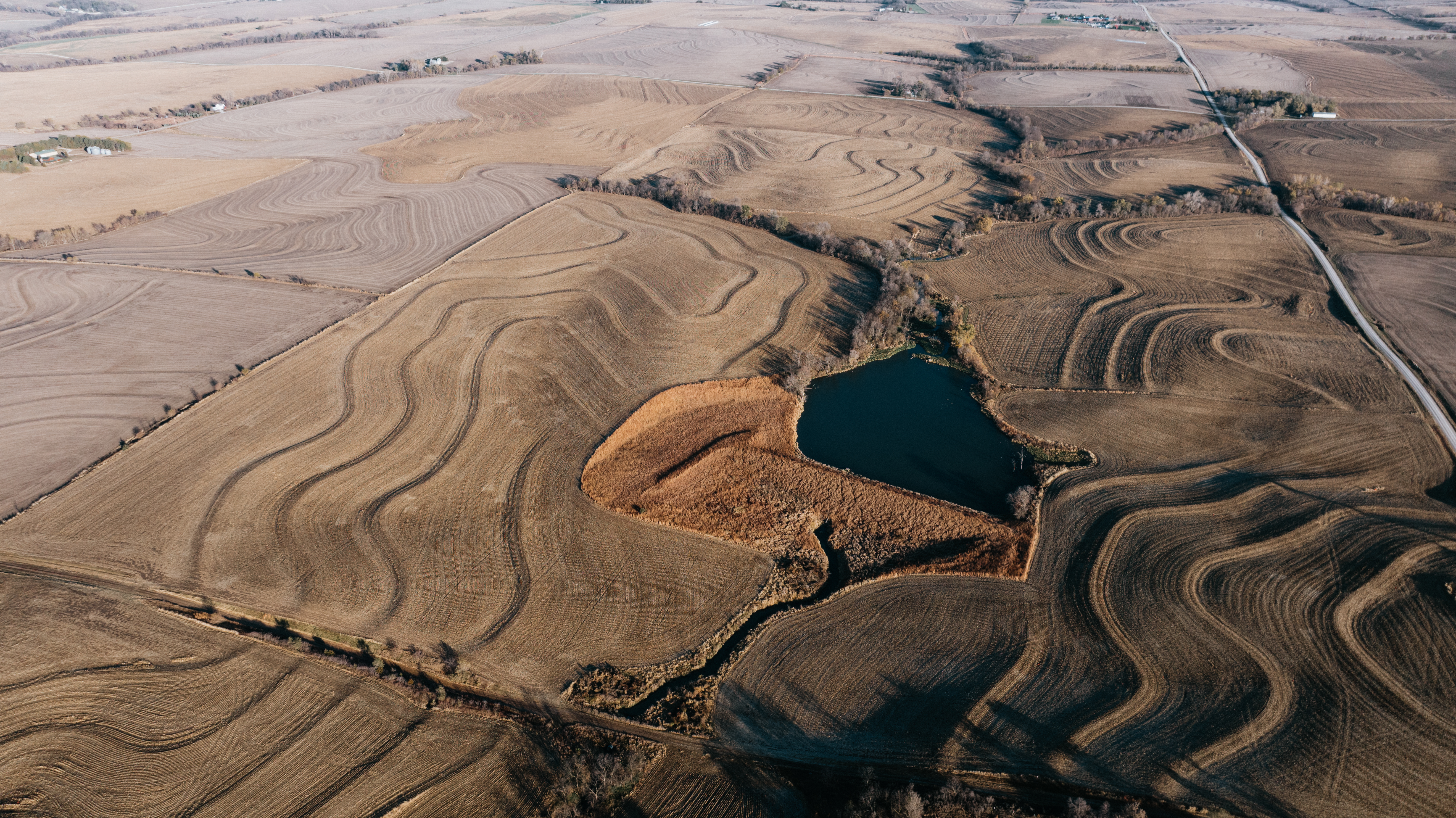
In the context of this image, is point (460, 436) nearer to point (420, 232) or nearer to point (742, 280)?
point (742, 280)

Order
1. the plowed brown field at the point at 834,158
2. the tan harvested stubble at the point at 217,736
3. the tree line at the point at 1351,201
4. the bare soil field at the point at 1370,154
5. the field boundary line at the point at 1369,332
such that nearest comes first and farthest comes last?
the tan harvested stubble at the point at 217,736 < the field boundary line at the point at 1369,332 < the tree line at the point at 1351,201 < the bare soil field at the point at 1370,154 < the plowed brown field at the point at 834,158

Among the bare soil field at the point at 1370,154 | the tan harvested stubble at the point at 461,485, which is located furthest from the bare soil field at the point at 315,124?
the bare soil field at the point at 1370,154

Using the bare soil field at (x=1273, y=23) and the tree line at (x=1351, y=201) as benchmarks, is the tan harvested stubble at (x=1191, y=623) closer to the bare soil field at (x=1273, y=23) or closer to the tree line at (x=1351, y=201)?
the tree line at (x=1351, y=201)

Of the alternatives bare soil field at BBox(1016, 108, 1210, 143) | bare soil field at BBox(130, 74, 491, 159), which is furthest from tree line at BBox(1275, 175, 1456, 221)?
bare soil field at BBox(130, 74, 491, 159)

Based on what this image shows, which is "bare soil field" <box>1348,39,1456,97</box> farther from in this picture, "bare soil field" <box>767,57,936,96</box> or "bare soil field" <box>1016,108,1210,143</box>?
"bare soil field" <box>767,57,936,96</box>

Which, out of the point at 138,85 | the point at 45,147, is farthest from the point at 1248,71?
the point at 138,85
